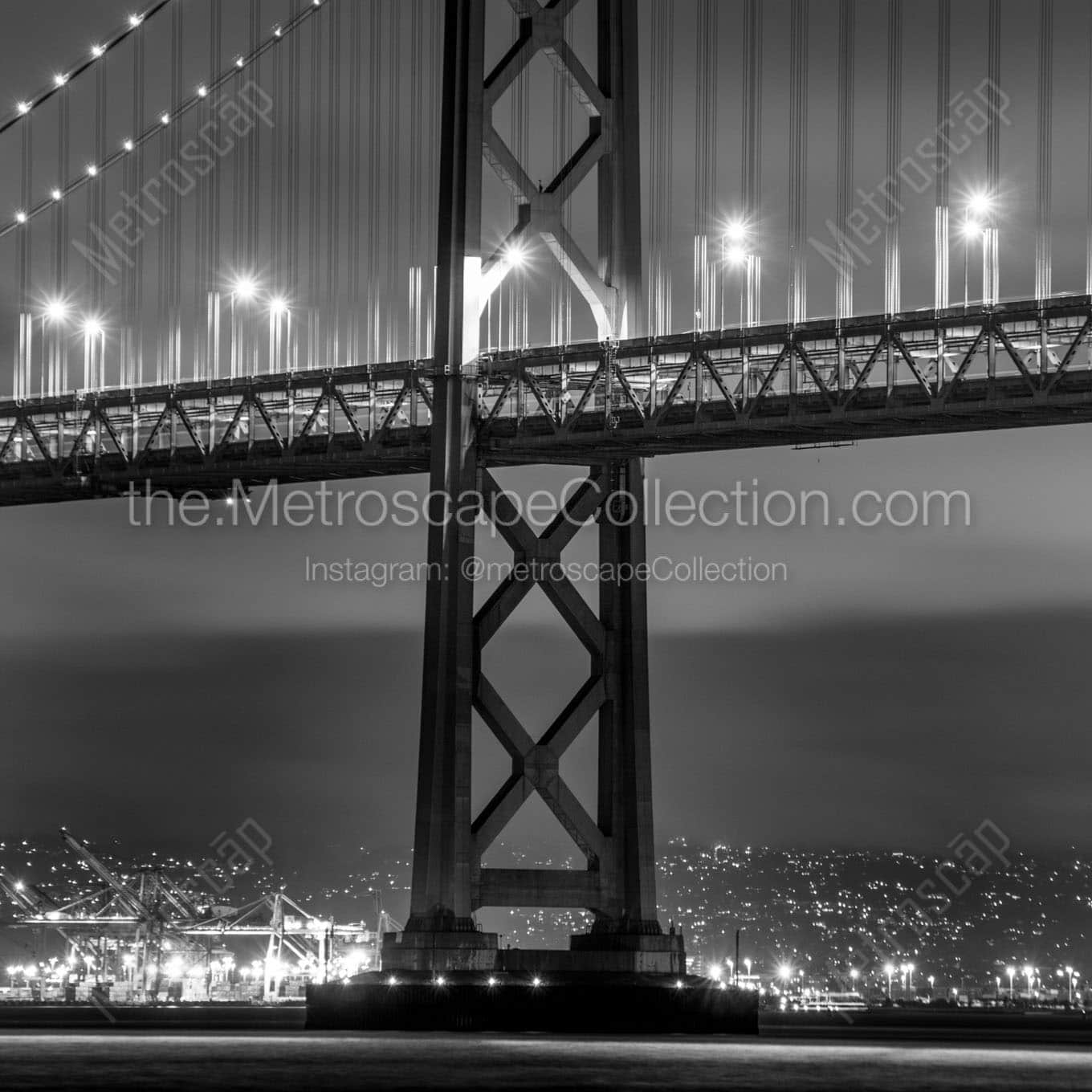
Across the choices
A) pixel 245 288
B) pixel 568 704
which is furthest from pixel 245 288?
pixel 568 704

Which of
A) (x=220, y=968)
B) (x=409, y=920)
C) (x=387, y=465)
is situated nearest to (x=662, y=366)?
(x=387, y=465)

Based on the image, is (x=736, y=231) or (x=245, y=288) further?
(x=245, y=288)

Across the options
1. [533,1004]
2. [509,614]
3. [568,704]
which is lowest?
[533,1004]

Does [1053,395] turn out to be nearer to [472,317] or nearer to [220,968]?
[472,317]

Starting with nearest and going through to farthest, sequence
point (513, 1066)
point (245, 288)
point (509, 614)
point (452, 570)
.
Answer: point (513, 1066)
point (452, 570)
point (509, 614)
point (245, 288)

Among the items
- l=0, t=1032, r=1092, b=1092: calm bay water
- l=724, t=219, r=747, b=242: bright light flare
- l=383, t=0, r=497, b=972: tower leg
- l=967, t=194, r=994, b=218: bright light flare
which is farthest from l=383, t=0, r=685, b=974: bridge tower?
l=967, t=194, r=994, b=218: bright light flare

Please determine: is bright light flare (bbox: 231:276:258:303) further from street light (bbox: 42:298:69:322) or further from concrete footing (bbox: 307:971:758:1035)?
concrete footing (bbox: 307:971:758:1035)

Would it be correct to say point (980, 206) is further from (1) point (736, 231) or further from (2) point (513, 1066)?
(2) point (513, 1066)
